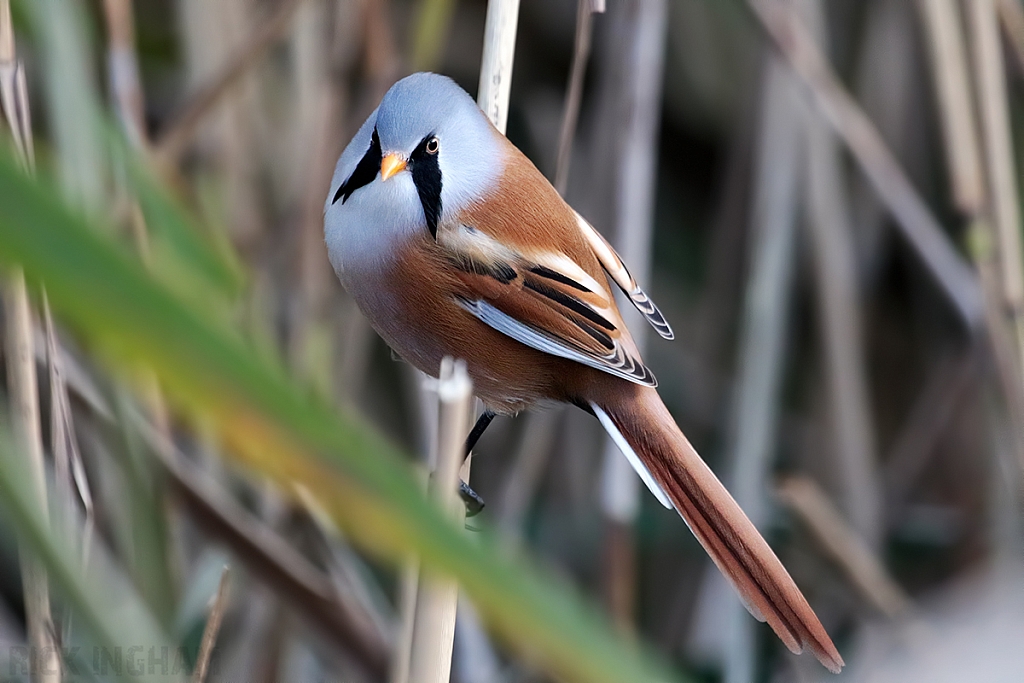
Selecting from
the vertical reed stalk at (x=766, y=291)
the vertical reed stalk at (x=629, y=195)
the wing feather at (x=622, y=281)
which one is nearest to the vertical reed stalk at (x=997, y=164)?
the vertical reed stalk at (x=766, y=291)

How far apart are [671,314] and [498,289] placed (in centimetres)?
126

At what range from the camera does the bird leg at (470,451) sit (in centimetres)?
136

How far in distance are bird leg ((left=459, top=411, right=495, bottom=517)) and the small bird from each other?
0.05m

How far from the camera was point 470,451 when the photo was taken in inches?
54.7

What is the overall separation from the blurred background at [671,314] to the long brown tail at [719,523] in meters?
0.28

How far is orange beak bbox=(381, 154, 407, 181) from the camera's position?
1216 mm

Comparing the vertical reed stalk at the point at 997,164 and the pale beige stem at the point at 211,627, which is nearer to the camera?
the pale beige stem at the point at 211,627

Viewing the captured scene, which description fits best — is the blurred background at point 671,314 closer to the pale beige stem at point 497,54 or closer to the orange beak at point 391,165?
the pale beige stem at point 497,54

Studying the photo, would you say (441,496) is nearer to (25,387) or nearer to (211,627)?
(211,627)

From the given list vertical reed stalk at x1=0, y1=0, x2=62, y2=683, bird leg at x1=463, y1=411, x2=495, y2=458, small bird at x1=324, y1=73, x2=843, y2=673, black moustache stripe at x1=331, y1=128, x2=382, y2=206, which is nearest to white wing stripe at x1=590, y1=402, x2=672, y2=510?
small bird at x1=324, y1=73, x2=843, y2=673

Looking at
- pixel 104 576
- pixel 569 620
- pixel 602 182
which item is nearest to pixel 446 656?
pixel 569 620

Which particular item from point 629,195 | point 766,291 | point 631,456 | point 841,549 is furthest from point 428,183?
point 841,549

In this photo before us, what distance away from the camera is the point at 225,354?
1.35ft

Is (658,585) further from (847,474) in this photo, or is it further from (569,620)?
(569,620)
